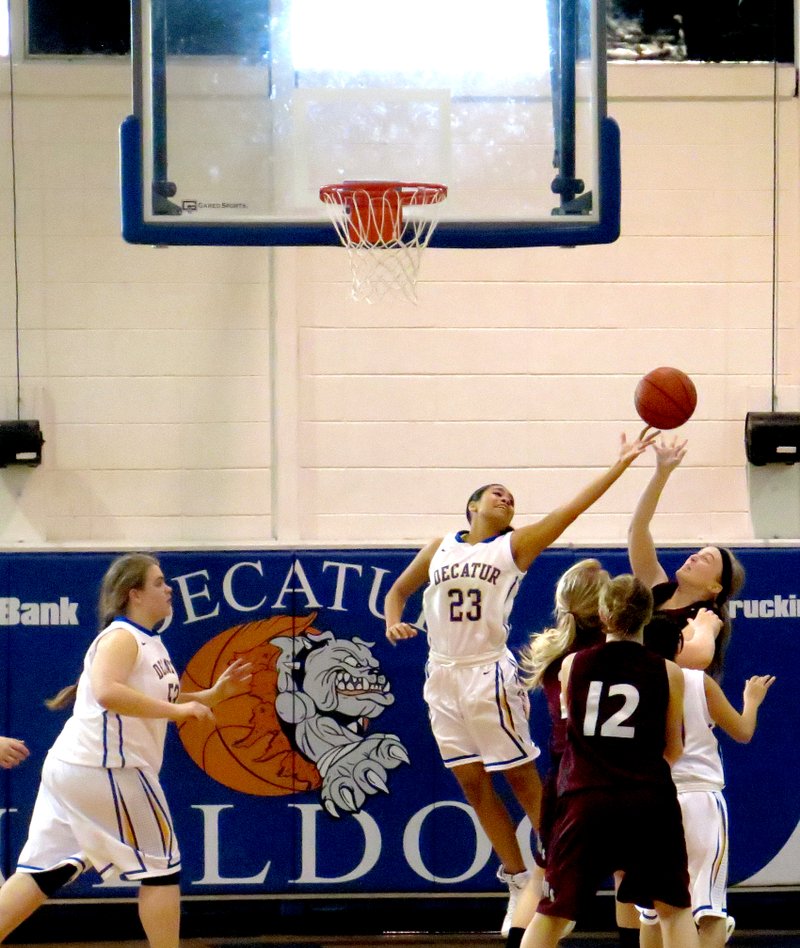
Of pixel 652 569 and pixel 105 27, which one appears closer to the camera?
pixel 652 569

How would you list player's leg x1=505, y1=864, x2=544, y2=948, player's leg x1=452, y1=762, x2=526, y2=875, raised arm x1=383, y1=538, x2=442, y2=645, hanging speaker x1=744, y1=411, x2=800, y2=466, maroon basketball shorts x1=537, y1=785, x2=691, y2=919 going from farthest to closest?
hanging speaker x1=744, y1=411, x2=800, y2=466, raised arm x1=383, y1=538, x2=442, y2=645, player's leg x1=452, y1=762, x2=526, y2=875, player's leg x1=505, y1=864, x2=544, y2=948, maroon basketball shorts x1=537, y1=785, x2=691, y2=919

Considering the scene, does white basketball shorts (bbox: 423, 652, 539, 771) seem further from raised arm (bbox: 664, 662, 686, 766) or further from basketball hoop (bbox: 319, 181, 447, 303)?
basketball hoop (bbox: 319, 181, 447, 303)

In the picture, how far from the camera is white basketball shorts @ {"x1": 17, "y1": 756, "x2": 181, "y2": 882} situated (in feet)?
15.4

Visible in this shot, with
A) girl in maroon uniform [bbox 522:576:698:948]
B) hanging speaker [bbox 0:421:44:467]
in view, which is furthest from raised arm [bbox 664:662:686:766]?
hanging speaker [bbox 0:421:44:467]

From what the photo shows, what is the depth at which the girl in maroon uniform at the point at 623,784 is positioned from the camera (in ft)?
13.8

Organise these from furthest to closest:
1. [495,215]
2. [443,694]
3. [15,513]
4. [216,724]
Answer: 1. [15,513]
2. [216,724]
3. [443,694]
4. [495,215]

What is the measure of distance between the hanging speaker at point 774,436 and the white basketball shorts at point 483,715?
190 centimetres

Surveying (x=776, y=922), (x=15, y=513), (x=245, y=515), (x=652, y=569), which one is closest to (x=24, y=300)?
(x=15, y=513)

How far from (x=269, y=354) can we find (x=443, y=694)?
207cm

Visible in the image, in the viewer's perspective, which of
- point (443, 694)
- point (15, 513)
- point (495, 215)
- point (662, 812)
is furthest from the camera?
point (15, 513)

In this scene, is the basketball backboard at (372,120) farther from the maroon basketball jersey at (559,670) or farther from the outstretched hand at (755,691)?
the outstretched hand at (755,691)

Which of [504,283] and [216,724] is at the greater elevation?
[504,283]

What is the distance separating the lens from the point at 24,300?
22.4 ft

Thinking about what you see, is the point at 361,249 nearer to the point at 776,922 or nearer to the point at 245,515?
the point at 245,515
